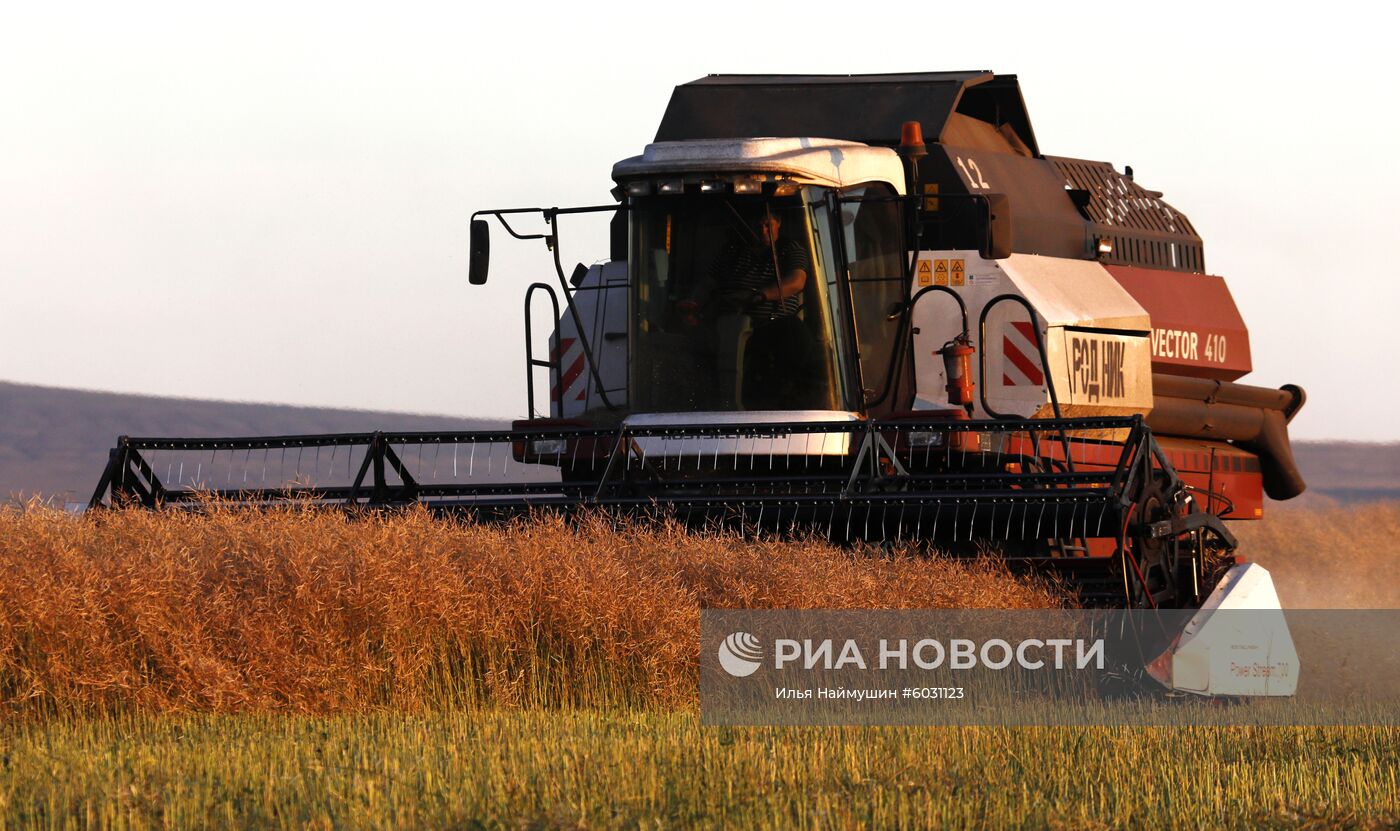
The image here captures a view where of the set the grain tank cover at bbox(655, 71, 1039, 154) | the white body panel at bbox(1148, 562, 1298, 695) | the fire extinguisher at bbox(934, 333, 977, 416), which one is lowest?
the white body panel at bbox(1148, 562, 1298, 695)

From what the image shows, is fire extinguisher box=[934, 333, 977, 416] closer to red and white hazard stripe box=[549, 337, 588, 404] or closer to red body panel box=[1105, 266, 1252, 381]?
red body panel box=[1105, 266, 1252, 381]

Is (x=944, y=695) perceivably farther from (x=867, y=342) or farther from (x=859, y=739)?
(x=867, y=342)

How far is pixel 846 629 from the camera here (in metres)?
7.92

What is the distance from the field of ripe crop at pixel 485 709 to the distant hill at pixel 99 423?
5563 centimetres

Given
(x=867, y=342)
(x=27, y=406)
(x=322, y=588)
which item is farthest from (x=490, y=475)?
(x=27, y=406)

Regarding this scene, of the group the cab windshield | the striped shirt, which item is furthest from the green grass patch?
the striped shirt

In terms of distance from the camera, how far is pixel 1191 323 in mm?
12344

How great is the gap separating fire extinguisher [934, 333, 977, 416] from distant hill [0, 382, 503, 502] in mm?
53601

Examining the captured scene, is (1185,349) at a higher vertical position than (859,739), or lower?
higher

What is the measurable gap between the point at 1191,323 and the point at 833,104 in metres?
2.69

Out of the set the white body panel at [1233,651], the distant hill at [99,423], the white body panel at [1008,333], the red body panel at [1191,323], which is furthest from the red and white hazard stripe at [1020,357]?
the distant hill at [99,423]

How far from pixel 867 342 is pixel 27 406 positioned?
69.0 meters

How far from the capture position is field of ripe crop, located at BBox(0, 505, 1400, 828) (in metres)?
4.94

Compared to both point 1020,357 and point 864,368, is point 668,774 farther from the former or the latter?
point 1020,357
